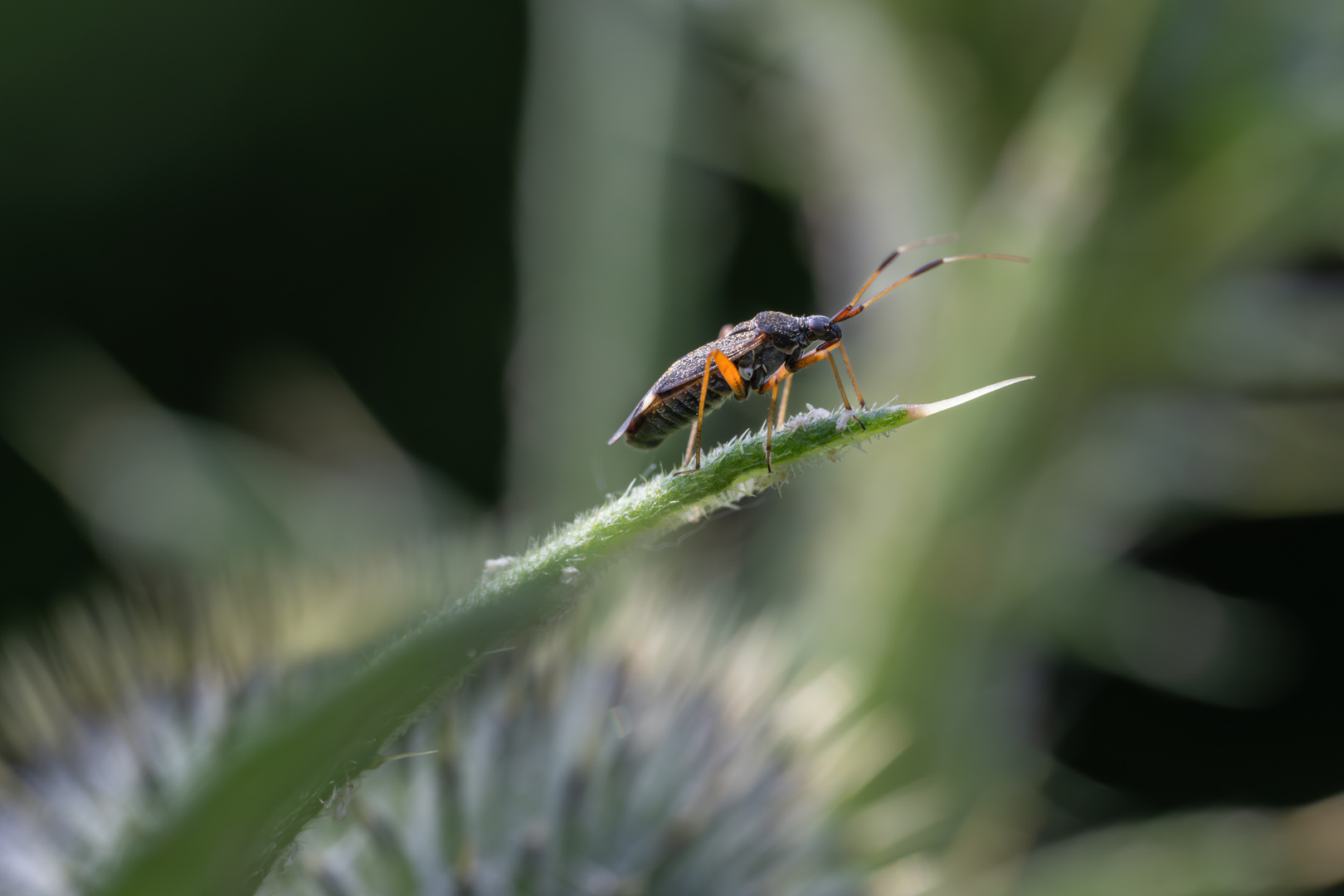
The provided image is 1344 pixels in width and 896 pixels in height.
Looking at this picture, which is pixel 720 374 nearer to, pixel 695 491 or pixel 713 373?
pixel 713 373

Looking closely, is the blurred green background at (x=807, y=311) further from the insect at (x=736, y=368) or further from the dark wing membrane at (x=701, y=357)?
the dark wing membrane at (x=701, y=357)

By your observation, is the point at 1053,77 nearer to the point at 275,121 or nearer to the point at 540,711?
the point at 540,711

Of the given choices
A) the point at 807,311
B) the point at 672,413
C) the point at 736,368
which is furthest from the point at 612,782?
the point at 807,311

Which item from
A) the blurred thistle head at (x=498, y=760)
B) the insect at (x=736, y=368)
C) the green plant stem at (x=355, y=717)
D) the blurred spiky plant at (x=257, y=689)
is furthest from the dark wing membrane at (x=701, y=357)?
the green plant stem at (x=355, y=717)

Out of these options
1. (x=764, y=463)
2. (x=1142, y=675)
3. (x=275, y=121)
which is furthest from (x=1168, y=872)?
(x=275, y=121)

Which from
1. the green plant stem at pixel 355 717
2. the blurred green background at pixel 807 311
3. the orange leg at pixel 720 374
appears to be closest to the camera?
the green plant stem at pixel 355 717

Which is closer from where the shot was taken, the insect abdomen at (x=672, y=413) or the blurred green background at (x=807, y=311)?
the insect abdomen at (x=672, y=413)

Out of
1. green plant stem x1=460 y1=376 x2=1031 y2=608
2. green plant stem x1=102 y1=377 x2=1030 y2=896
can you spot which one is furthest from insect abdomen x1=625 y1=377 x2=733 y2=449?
green plant stem x1=102 y1=377 x2=1030 y2=896
